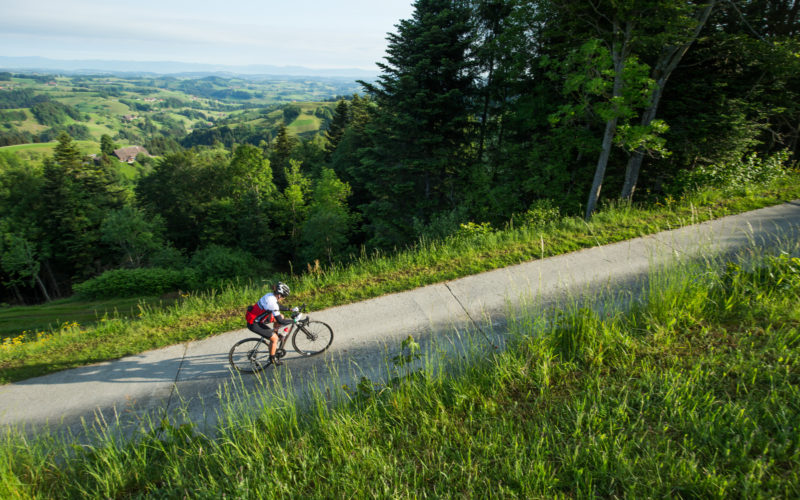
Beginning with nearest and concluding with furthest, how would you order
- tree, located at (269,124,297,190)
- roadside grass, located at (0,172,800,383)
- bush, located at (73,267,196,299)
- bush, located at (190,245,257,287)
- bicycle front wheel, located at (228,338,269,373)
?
bicycle front wheel, located at (228,338,269,373)
roadside grass, located at (0,172,800,383)
bush, located at (73,267,196,299)
bush, located at (190,245,257,287)
tree, located at (269,124,297,190)

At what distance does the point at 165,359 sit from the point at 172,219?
51.3m

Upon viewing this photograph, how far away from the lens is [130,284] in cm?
2478

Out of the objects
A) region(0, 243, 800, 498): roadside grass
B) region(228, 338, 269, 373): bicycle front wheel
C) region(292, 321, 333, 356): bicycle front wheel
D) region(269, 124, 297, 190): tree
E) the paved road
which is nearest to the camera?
region(0, 243, 800, 498): roadside grass

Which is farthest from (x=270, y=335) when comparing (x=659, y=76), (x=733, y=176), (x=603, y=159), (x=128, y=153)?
(x=128, y=153)

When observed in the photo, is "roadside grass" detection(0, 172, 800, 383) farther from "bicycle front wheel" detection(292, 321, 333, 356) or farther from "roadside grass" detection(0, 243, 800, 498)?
"roadside grass" detection(0, 243, 800, 498)

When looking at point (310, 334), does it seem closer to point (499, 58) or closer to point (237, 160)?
point (499, 58)

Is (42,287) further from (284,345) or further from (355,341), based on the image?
(355,341)

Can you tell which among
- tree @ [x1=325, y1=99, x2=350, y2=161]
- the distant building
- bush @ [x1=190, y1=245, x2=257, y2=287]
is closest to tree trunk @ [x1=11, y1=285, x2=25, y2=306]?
bush @ [x1=190, y1=245, x2=257, y2=287]

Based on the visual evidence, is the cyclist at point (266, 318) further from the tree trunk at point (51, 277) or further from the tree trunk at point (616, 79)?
the tree trunk at point (51, 277)

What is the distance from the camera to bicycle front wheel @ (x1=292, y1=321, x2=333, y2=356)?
20.5 feet

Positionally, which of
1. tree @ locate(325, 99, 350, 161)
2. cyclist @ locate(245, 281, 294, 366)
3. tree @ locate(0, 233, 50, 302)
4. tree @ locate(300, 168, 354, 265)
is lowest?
tree @ locate(0, 233, 50, 302)

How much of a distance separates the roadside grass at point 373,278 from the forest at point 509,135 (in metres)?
1.07

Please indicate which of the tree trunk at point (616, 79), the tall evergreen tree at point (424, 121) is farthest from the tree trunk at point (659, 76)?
the tall evergreen tree at point (424, 121)

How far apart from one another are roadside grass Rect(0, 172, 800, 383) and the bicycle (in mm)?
1054
